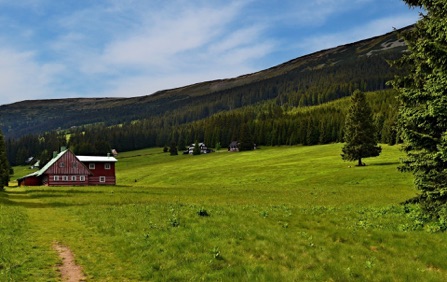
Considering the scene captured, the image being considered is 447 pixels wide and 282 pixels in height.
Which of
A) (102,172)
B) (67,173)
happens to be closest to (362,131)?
(102,172)

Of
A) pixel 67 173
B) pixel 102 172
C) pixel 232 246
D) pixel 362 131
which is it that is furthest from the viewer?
pixel 102 172

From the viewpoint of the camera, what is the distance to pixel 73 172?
8644cm

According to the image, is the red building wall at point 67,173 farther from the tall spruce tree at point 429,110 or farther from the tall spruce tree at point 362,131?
the tall spruce tree at point 429,110

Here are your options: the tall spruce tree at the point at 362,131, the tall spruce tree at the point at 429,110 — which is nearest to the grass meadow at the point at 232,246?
the tall spruce tree at the point at 429,110

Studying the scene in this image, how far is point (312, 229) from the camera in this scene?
19609mm

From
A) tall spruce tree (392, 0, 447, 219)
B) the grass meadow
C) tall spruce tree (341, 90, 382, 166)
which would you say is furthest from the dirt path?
tall spruce tree (341, 90, 382, 166)

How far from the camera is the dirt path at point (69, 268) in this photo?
511 inches

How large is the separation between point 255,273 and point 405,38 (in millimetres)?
17256

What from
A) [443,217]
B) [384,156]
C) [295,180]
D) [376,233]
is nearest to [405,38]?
[443,217]

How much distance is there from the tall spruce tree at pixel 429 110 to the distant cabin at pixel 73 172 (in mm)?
78277

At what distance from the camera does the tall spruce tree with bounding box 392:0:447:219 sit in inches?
733

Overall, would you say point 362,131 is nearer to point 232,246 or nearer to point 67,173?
point 67,173

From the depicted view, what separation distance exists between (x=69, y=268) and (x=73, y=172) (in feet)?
255

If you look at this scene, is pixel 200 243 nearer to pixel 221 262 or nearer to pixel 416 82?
pixel 221 262
